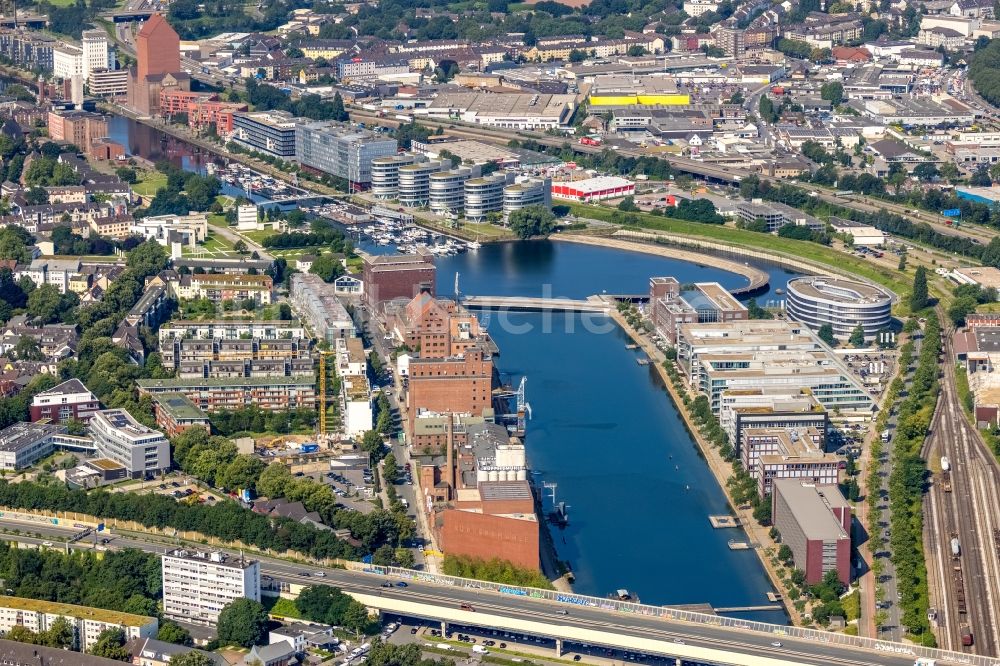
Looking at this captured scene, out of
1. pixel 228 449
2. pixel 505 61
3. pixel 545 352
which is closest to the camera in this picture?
pixel 228 449

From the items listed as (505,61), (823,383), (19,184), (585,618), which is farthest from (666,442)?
(505,61)

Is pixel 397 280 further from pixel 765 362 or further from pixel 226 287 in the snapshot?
pixel 765 362

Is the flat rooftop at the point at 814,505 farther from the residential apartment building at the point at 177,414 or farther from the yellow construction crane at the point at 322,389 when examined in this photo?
the residential apartment building at the point at 177,414

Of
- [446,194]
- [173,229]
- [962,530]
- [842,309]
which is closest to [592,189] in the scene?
[446,194]

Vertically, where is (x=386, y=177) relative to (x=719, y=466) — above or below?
above

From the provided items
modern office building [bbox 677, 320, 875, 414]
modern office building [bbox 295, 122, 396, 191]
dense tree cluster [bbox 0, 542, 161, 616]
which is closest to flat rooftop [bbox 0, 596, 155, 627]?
dense tree cluster [bbox 0, 542, 161, 616]

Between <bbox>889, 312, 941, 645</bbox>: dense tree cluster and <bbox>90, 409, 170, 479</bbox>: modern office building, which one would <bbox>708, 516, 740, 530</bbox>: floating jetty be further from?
<bbox>90, 409, 170, 479</bbox>: modern office building

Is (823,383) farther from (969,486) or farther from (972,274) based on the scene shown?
(972,274)
